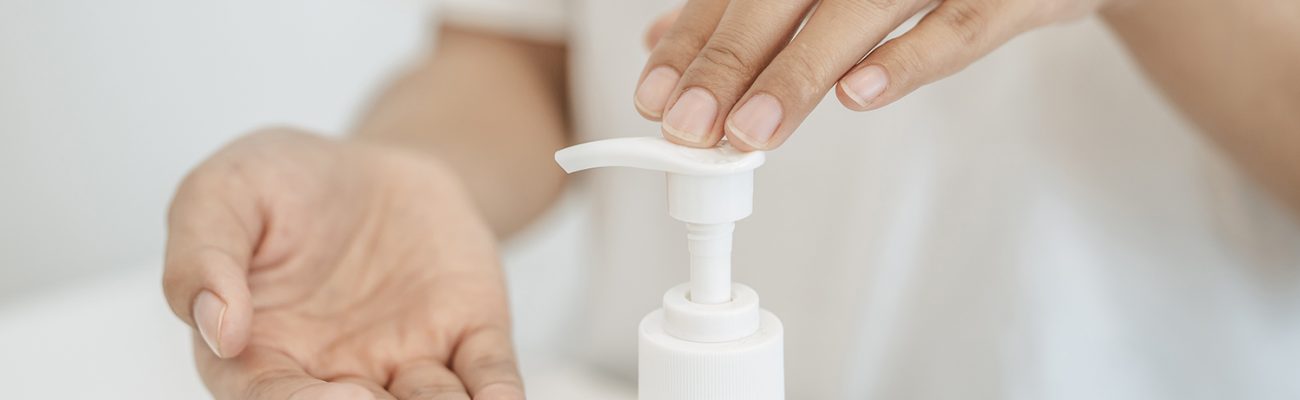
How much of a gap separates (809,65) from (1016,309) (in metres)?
0.27

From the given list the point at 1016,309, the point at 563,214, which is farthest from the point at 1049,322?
the point at 563,214

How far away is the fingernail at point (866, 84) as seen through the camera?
13.8 inches

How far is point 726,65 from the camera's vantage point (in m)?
0.36

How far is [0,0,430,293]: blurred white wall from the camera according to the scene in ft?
2.96

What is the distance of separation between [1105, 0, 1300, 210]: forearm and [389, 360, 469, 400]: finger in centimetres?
29

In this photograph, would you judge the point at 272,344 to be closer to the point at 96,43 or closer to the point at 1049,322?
the point at 1049,322

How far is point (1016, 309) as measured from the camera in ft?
1.86

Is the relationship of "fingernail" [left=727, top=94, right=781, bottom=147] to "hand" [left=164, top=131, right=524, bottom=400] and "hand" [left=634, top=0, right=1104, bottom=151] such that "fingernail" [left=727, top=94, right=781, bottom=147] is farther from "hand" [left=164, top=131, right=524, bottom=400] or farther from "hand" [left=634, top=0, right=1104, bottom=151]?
"hand" [left=164, top=131, right=524, bottom=400]

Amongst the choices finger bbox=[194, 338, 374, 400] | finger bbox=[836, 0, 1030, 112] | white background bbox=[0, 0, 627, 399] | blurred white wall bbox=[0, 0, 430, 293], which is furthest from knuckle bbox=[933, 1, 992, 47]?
blurred white wall bbox=[0, 0, 430, 293]

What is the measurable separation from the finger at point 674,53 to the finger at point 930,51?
0.19 feet

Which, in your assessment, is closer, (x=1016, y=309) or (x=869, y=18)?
(x=869, y=18)

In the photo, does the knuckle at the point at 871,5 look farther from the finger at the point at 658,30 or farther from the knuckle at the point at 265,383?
the knuckle at the point at 265,383

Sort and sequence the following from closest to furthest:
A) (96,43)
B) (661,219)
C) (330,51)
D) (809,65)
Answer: (809,65)
(661,219)
(96,43)
(330,51)

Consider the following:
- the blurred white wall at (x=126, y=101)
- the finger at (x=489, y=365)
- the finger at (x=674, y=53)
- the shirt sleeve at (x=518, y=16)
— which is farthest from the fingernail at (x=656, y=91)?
the blurred white wall at (x=126, y=101)
